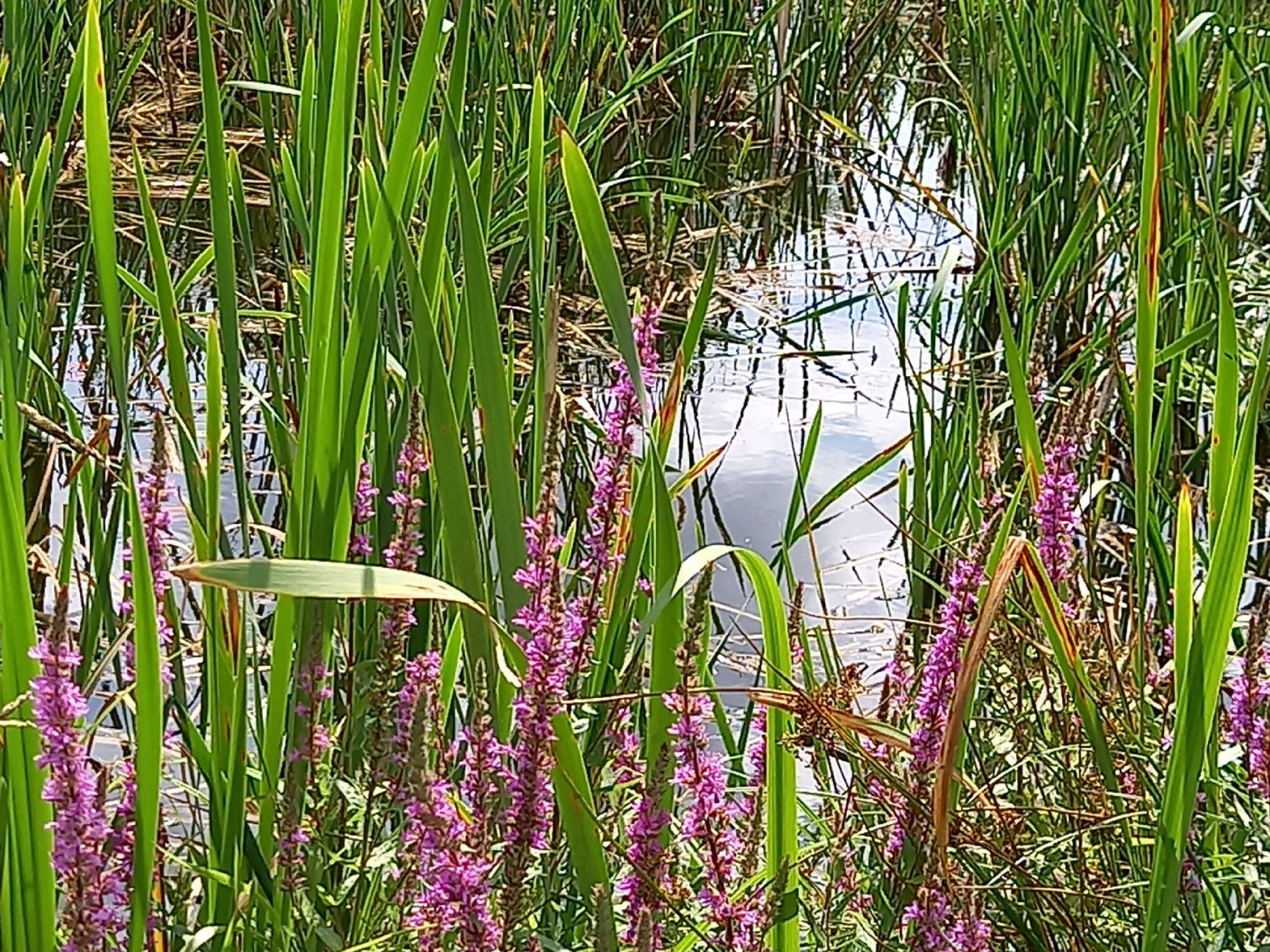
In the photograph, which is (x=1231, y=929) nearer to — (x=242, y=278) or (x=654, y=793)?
(x=654, y=793)

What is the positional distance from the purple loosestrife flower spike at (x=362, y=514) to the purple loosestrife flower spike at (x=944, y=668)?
403mm

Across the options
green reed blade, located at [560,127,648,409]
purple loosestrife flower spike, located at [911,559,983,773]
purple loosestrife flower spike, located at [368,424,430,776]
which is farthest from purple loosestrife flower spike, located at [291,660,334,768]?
purple loosestrife flower spike, located at [911,559,983,773]

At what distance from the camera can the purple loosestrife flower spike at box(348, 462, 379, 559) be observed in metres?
1.20

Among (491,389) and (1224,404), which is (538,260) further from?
(1224,404)

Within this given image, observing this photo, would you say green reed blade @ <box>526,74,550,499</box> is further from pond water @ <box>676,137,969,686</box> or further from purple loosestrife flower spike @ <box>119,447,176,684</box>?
pond water @ <box>676,137,969,686</box>

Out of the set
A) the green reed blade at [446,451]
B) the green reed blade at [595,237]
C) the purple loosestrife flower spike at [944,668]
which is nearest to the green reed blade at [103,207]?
the green reed blade at [446,451]

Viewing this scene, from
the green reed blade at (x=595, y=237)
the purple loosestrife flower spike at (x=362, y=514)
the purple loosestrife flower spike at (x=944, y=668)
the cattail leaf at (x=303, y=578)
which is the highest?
the green reed blade at (x=595, y=237)

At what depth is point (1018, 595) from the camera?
4.90 ft

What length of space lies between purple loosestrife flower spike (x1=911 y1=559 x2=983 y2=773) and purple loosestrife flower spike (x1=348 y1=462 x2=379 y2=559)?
403 mm

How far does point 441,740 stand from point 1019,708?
61cm

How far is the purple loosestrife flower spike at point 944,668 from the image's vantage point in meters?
1.02

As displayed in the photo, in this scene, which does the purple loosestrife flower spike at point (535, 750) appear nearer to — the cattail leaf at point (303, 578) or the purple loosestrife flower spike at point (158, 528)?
the cattail leaf at point (303, 578)

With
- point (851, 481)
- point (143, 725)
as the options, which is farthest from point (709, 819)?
point (851, 481)

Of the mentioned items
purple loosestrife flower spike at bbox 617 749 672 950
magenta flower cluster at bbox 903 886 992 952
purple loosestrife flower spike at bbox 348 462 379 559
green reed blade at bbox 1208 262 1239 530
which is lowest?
magenta flower cluster at bbox 903 886 992 952
